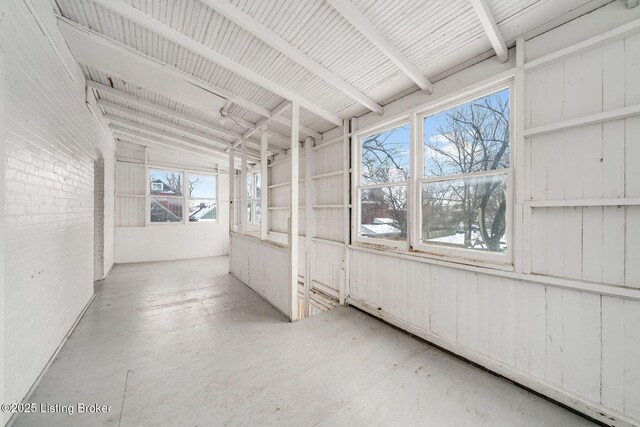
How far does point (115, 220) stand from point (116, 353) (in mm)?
5523

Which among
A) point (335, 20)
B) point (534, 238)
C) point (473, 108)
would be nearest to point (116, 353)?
point (335, 20)

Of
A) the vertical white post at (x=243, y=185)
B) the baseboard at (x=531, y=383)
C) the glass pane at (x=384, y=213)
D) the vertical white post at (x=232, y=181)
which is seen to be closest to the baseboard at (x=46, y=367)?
the vertical white post at (x=243, y=185)

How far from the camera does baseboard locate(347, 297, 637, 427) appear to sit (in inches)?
64.2

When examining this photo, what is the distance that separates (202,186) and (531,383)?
8487 millimetres

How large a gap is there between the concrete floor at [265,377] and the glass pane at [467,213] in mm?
1245

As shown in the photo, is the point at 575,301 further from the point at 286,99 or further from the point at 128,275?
the point at 128,275

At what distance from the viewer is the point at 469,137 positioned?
97.3 inches

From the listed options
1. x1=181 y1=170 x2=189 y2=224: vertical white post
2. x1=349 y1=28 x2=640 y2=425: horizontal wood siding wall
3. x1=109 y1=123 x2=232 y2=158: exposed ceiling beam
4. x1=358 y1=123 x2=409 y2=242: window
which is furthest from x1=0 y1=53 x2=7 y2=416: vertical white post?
x1=181 y1=170 x2=189 y2=224: vertical white post

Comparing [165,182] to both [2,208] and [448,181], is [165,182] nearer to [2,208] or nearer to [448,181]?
[2,208]

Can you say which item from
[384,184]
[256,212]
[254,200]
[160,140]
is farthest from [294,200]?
[160,140]

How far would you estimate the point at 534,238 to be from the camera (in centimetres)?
196

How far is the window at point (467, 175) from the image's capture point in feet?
7.29

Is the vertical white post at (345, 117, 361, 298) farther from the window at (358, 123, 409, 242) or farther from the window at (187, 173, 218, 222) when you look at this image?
the window at (187, 173, 218, 222)

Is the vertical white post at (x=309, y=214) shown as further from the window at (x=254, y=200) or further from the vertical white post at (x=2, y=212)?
the vertical white post at (x=2, y=212)
